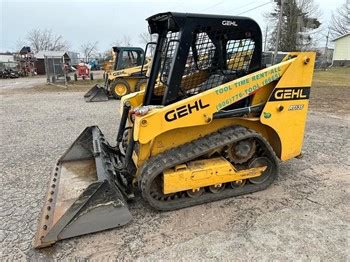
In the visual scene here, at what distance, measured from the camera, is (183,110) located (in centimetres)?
323

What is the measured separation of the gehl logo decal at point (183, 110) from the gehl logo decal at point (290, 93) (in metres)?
0.96

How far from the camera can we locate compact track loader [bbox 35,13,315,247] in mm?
3133

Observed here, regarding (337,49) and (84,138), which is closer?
(84,138)

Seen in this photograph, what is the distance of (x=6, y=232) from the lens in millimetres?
3006

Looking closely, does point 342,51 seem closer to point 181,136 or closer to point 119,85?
point 119,85

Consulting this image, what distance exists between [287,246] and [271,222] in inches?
15.3

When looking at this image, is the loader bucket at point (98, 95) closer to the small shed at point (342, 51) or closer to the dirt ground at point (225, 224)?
the dirt ground at point (225, 224)

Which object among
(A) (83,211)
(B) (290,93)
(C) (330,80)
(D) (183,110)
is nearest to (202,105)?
(D) (183,110)

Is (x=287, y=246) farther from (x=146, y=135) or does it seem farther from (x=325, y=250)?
(x=146, y=135)

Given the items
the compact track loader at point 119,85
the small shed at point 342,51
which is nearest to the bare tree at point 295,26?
the small shed at point 342,51

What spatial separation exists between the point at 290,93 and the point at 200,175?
155 cm

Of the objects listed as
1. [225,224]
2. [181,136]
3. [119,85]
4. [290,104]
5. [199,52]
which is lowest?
[225,224]

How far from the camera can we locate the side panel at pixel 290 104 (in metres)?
3.68

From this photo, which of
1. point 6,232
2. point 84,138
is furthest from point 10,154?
point 6,232
